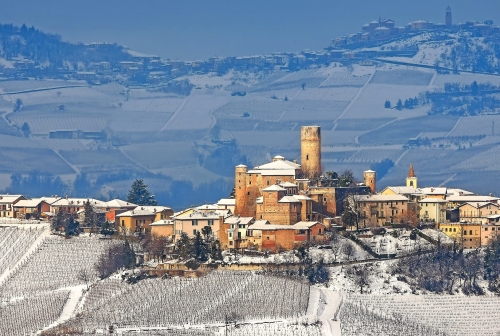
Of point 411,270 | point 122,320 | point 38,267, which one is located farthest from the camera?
point 38,267

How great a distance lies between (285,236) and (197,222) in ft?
16.2

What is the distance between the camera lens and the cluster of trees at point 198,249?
274 feet

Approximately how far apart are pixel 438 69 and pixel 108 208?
239ft

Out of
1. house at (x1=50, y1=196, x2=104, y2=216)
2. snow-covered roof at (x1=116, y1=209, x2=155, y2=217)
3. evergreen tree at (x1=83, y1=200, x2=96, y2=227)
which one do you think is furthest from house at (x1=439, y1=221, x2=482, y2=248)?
house at (x1=50, y1=196, x2=104, y2=216)

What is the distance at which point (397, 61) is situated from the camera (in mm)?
168500

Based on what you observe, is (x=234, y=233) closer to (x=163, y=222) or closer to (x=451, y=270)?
(x=163, y=222)

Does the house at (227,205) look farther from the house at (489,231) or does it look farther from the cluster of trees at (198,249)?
the house at (489,231)

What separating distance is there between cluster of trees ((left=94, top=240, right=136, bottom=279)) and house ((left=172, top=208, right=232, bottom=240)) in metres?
2.52

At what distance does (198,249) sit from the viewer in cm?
8362

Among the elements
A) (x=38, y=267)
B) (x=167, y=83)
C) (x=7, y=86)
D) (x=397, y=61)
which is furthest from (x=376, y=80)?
(x=38, y=267)

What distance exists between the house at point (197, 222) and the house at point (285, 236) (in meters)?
2.37

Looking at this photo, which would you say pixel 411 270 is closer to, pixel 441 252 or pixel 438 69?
pixel 441 252

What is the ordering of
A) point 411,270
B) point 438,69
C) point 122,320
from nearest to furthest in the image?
point 122,320
point 411,270
point 438,69

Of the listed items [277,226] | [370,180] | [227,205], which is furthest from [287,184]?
[370,180]
